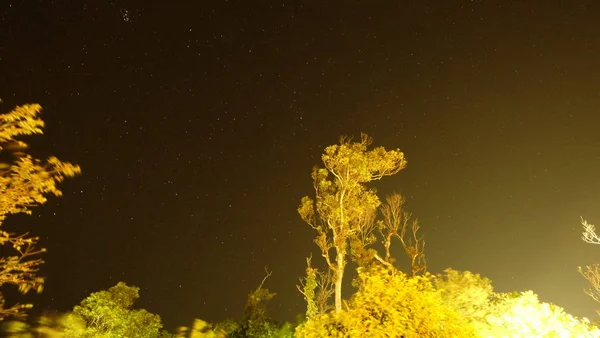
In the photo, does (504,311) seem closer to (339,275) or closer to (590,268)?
(590,268)

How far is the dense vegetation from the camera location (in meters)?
5.75

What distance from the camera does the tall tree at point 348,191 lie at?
15367mm

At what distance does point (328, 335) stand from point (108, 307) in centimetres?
1309

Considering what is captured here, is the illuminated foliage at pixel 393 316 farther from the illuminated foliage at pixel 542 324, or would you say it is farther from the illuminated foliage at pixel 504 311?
the illuminated foliage at pixel 542 324

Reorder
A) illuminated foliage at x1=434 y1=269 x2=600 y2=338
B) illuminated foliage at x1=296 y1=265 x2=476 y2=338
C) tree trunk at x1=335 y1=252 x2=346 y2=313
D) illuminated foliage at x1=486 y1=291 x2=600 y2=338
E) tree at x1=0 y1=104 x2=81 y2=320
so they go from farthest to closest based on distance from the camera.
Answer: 1. tree trunk at x1=335 y1=252 x2=346 y2=313
2. illuminated foliage at x1=434 y1=269 x2=600 y2=338
3. illuminated foliage at x1=486 y1=291 x2=600 y2=338
4. illuminated foliage at x1=296 y1=265 x2=476 y2=338
5. tree at x1=0 y1=104 x2=81 y2=320

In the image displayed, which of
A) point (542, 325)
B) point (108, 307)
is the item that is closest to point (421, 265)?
point (542, 325)

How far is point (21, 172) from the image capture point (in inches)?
217

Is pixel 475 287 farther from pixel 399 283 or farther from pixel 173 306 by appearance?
pixel 173 306

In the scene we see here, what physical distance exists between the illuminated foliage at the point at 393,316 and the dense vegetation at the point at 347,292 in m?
0.02

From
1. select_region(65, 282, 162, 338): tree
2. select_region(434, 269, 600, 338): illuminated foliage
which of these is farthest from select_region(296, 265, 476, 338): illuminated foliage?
select_region(65, 282, 162, 338): tree

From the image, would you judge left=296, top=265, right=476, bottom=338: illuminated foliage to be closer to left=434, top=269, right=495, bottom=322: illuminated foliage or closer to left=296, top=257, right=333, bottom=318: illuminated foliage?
left=296, top=257, right=333, bottom=318: illuminated foliage

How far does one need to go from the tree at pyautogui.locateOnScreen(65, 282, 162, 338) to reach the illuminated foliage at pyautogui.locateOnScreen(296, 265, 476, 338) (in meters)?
12.5

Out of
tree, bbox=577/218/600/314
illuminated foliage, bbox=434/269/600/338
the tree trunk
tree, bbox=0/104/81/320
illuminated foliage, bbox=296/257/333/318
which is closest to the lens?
tree, bbox=0/104/81/320

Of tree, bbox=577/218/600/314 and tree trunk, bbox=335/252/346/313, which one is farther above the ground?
tree, bbox=577/218/600/314
